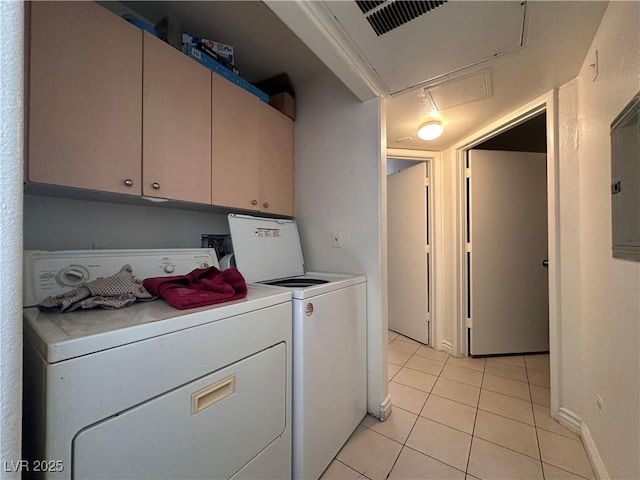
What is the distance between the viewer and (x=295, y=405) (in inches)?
45.9

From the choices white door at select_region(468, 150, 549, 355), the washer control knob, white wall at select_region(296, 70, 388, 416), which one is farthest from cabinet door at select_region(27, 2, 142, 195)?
white door at select_region(468, 150, 549, 355)

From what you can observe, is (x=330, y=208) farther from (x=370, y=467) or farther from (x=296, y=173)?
(x=370, y=467)

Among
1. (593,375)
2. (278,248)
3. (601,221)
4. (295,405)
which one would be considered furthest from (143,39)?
(593,375)

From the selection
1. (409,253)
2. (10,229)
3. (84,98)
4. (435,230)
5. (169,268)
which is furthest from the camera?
(409,253)

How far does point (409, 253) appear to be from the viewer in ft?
10.2

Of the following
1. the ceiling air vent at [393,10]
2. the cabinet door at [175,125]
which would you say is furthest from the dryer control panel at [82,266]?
the ceiling air vent at [393,10]

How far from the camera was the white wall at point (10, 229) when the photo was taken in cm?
37

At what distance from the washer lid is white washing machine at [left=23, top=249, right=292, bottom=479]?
556 mm

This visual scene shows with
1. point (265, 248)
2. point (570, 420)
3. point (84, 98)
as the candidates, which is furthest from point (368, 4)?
point (570, 420)

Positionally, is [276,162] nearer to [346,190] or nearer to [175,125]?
[346,190]

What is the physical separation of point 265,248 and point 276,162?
64 cm

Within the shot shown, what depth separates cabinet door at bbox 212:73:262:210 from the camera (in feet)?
4.73

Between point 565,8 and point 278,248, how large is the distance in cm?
188

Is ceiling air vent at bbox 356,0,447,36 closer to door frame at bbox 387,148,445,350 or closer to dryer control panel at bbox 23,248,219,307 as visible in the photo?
dryer control panel at bbox 23,248,219,307
